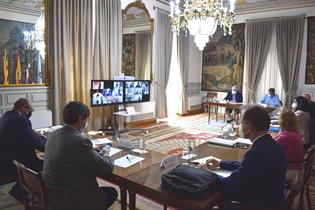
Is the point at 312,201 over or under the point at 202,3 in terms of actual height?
under

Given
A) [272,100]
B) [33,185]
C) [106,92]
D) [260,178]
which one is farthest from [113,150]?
[272,100]

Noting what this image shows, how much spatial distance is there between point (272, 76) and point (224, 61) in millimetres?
1723

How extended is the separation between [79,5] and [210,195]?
5.01 m

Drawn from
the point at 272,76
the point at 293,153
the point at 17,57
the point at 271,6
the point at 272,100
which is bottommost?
the point at 293,153

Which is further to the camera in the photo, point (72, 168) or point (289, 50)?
point (289, 50)

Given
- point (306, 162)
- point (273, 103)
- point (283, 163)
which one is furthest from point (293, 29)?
point (283, 163)

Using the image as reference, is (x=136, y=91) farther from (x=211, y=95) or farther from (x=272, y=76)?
(x=272, y=76)

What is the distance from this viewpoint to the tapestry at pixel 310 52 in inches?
305

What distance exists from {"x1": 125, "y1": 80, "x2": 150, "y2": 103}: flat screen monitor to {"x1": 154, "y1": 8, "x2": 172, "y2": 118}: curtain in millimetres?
1458

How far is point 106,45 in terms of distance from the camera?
6.11m

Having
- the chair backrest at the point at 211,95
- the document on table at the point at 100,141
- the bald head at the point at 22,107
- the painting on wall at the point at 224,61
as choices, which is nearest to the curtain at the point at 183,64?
the chair backrest at the point at 211,95

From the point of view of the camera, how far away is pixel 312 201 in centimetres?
306

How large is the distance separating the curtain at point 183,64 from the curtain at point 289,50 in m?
2.96

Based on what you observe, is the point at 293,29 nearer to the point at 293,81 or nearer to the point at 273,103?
the point at 293,81
